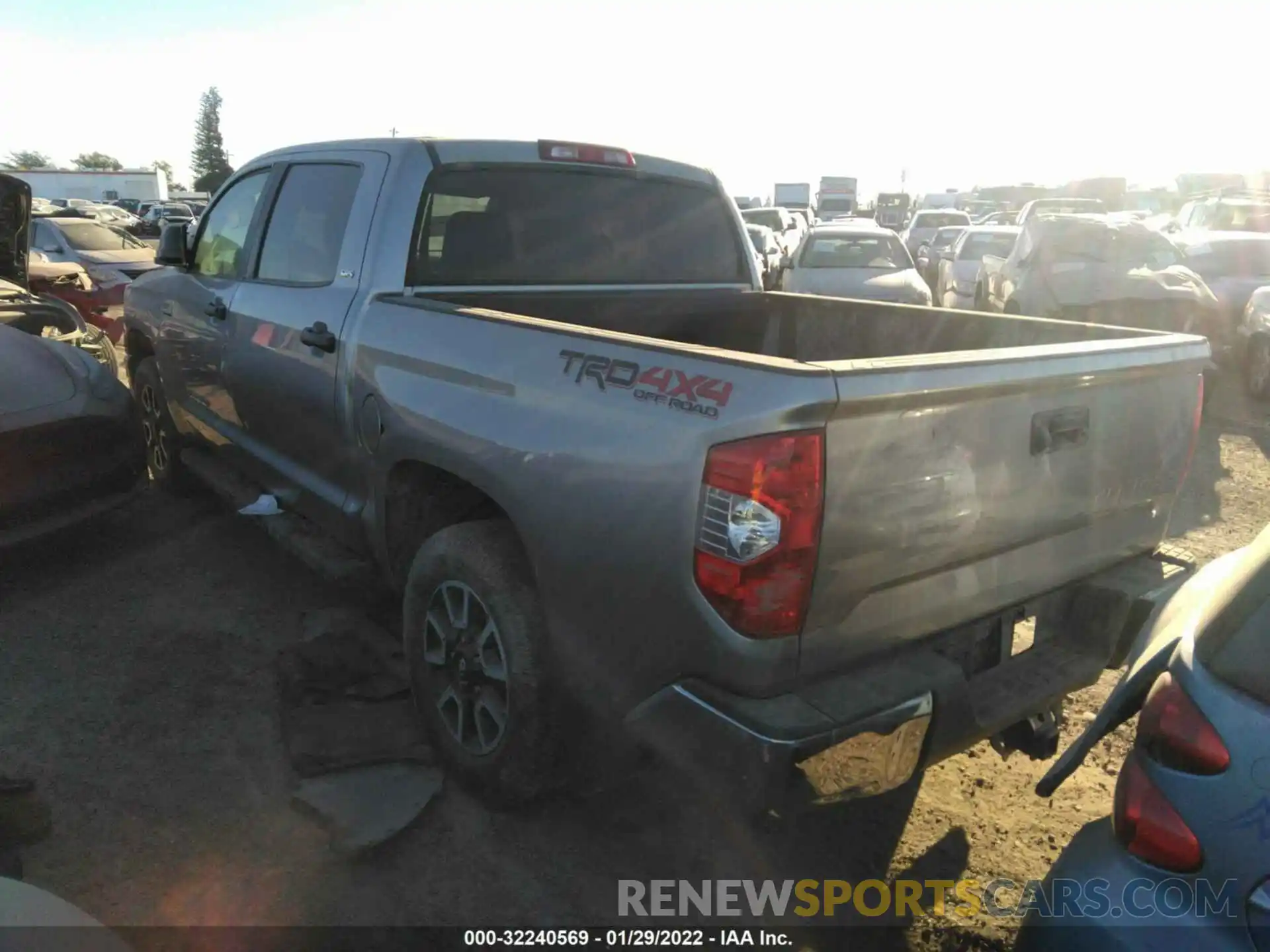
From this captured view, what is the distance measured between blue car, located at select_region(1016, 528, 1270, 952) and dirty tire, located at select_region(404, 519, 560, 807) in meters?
1.41

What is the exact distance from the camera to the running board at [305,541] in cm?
379

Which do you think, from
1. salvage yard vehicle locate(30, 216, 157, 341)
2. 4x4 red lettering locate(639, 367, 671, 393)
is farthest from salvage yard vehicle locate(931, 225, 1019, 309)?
4x4 red lettering locate(639, 367, 671, 393)

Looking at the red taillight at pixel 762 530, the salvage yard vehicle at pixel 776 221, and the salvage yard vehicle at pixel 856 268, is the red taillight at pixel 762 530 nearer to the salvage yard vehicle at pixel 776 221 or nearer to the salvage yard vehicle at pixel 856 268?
the salvage yard vehicle at pixel 856 268

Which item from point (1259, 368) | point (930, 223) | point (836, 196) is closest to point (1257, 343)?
point (1259, 368)

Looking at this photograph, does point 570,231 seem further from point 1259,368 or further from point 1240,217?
point 1240,217

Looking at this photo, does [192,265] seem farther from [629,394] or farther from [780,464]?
[780,464]

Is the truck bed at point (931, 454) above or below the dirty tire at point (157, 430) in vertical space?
above

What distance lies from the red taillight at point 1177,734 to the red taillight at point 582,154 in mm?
3107

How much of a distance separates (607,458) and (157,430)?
4.70m

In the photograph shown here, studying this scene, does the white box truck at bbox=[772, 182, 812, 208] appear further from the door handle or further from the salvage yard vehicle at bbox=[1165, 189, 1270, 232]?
the door handle

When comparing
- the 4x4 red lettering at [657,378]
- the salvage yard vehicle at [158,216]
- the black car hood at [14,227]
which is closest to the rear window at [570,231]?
the 4x4 red lettering at [657,378]

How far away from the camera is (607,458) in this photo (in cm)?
239

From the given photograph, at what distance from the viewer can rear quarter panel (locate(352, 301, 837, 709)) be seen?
2.17 metres

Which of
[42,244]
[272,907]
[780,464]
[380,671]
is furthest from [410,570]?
[42,244]
